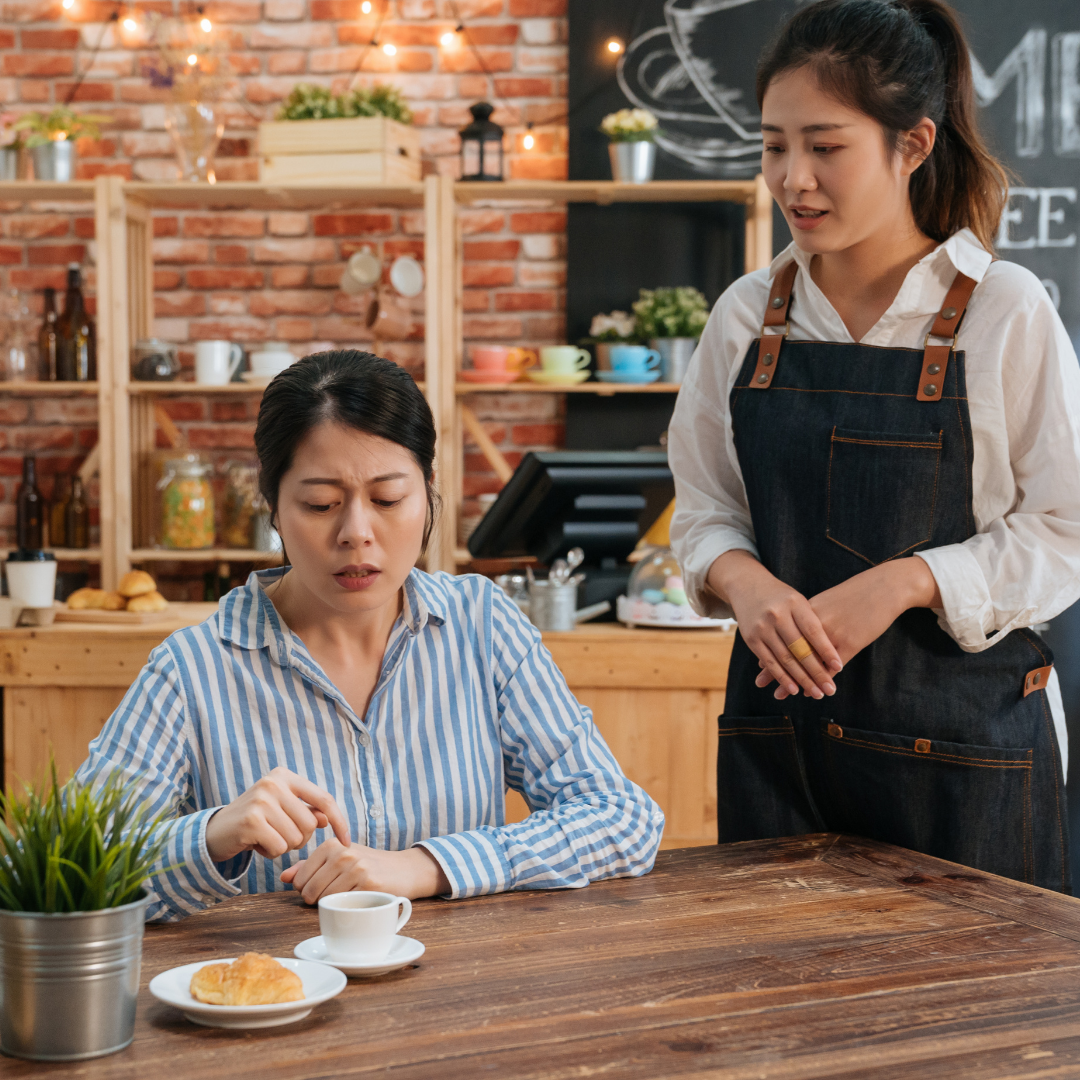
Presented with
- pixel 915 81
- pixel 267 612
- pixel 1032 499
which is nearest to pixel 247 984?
pixel 267 612

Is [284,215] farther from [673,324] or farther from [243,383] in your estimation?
[673,324]

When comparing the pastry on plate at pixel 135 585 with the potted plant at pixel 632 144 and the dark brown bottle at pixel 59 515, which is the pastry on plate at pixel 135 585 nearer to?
the dark brown bottle at pixel 59 515

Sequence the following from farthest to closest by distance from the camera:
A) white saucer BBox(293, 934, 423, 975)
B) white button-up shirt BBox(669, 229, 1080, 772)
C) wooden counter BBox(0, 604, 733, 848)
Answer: wooden counter BBox(0, 604, 733, 848) → white button-up shirt BBox(669, 229, 1080, 772) → white saucer BBox(293, 934, 423, 975)

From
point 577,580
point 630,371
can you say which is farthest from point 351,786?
point 630,371

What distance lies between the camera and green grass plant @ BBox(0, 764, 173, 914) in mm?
842

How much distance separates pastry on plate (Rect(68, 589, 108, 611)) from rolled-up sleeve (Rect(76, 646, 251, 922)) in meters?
1.82

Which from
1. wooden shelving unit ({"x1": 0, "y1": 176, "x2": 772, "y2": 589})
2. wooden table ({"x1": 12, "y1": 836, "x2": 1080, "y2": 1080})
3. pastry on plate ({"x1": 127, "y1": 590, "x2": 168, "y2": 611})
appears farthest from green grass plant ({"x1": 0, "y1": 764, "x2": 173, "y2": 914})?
wooden shelving unit ({"x1": 0, "y1": 176, "x2": 772, "y2": 589})

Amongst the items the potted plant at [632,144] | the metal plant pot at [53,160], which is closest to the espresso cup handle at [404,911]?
the potted plant at [632,144]

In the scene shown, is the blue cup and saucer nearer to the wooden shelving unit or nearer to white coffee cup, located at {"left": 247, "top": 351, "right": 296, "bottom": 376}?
the wooden shelving unit

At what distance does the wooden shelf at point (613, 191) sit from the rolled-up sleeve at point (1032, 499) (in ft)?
6.84

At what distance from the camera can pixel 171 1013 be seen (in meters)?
0.92

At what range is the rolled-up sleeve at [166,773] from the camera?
1.15 meters

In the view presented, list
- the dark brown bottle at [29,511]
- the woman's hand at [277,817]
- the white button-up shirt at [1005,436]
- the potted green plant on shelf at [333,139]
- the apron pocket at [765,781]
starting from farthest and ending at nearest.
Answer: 1. the dark brown bottle at [29,511]
2. the potted green plant on shelf at [333,139]
3. the apron pocket at [765,781]
4. the white button-up shirt at [1005,436]
5. the woman's hand at [277,817]

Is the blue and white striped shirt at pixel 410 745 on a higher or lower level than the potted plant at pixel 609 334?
lower
